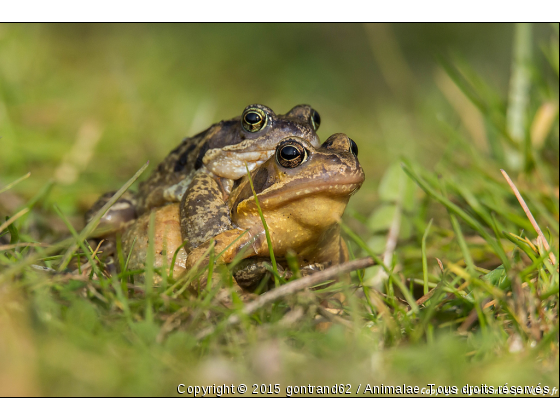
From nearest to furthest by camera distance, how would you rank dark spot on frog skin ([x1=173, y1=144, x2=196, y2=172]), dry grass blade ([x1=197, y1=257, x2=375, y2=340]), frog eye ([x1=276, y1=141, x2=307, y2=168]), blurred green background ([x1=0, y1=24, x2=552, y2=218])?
dry grass blade ([x1=197, y1=257, x2=375, y2=340]) → frog eye ([x1=276, y1=141, x2=307, y2=168]) → dark spot on frog skin ([x1=173, y1=144, x2=196, y2=172]) → blurred green background ([x1=0, y1=24, x2=552, y2=218])

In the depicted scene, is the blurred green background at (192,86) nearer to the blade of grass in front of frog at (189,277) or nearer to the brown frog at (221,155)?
the brown frog at (221,155)

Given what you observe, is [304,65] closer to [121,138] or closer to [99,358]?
[121,138]

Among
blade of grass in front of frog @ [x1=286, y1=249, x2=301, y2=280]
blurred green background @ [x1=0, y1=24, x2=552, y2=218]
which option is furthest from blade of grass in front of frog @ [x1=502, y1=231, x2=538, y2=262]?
blurred green background @ [x1=0, y1=24, x2=552, y2=218]

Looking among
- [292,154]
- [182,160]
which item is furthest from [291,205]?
[182,160]

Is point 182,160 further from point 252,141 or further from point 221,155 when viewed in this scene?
point 252,141

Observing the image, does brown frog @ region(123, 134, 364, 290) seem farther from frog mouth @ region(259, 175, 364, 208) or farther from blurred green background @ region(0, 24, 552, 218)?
blurred green background @ region(0, 24, 552, 218)

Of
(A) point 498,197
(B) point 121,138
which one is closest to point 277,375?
(A) point 498,197
